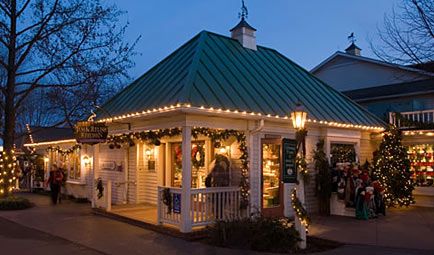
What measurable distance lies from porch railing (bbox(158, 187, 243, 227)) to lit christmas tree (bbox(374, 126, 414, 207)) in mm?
6313

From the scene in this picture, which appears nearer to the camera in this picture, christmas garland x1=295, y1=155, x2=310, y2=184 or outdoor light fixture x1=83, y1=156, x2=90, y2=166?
christmas garland x1=295, y1=155, x2=310, y2=184

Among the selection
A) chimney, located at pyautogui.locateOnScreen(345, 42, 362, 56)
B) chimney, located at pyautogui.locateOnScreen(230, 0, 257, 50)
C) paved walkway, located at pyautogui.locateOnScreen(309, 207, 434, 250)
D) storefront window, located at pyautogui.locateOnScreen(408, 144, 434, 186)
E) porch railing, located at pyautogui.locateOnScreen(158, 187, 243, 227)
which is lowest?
paved walkway, located at pyautogui.locateOnScreen(309, 207, 434, 250)

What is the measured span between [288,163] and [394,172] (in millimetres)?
7625

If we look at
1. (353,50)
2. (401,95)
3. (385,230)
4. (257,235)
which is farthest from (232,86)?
(353,50)

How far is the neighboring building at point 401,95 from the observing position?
15641 millimetres

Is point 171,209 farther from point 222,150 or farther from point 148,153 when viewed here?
point 148,153

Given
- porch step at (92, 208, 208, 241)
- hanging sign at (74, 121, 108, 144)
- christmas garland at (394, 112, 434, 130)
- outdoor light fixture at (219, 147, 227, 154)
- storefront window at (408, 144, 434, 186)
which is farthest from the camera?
storefront window at (408, 144, 434, 186)

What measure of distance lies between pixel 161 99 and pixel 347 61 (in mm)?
16441

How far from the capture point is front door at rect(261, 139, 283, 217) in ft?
40.3

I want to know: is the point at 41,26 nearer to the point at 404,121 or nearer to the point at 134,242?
the point at 134,242

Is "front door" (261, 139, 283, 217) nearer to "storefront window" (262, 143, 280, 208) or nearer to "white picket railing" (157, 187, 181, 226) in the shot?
"storefront window" (262, 143, 280, 208)

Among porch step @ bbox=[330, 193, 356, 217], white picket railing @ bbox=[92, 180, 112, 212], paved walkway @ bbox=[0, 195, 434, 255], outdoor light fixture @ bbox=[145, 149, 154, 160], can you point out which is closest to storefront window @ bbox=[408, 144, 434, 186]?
paved walkway @ bbox=[0, 195, 434, 255]

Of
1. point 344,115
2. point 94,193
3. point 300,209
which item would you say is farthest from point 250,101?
point 94,193

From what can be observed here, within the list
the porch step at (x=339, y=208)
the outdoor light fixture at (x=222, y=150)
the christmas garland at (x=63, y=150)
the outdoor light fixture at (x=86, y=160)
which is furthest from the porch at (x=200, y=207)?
the christmas garland at (x=63, y=150)
